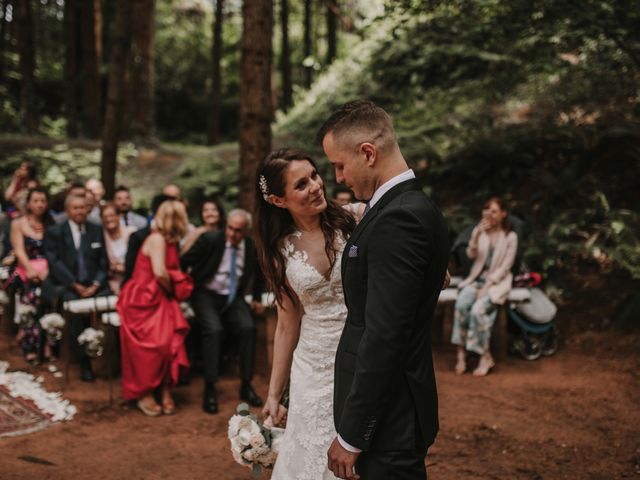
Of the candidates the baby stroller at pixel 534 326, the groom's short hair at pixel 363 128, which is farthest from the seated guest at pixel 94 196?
the groom's short hair at pixel 363 128

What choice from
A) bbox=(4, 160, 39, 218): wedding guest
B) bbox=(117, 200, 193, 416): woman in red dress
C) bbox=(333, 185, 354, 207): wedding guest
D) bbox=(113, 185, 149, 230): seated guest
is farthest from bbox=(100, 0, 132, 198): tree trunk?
bbox=(117, 200, 193, 416): woman in red dress

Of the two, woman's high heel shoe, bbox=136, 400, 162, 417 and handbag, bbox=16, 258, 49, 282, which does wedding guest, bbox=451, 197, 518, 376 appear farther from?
handbag, bbox=16, 258, 49, 282

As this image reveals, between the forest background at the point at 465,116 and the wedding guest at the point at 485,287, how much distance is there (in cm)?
118

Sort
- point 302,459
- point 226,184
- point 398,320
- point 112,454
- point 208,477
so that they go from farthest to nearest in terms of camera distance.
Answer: point 226,184, point 112,454, point 208,477, point 302,459, point 398,320

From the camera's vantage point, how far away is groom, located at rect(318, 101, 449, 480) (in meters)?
1.99

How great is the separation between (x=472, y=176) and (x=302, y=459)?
8.45 m

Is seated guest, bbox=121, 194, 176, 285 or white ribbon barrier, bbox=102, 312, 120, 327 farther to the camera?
white ribbon barrier, bbox=102, 312, 120, 327

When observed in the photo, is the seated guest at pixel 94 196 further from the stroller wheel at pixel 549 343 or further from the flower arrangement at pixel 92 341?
the stroller wheel at pixel 549 343

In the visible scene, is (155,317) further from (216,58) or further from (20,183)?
(216,58)

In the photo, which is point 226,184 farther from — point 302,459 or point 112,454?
point 302,459

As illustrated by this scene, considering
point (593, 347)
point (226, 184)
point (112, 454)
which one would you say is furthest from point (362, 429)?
point (226, 184)

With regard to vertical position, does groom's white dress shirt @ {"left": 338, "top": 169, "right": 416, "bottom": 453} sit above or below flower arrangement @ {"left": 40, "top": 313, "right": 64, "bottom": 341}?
above

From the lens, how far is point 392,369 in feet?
6.64

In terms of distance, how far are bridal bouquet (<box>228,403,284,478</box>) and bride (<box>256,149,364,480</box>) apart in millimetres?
77
